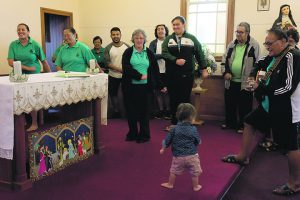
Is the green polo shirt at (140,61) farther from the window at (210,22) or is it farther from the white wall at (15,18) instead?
the white wall at (15,18)

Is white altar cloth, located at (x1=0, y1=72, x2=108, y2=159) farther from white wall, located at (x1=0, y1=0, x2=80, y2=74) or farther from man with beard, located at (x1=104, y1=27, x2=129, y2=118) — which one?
white wall, located at (x1=0, y1=0, x2=80, y2=74)

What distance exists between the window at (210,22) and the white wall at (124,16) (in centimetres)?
31

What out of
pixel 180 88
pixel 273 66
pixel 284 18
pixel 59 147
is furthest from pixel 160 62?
pixel 273 66

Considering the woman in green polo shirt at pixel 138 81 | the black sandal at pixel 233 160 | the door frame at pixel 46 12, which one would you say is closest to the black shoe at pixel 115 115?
the woman in green polo shirt at pixel 138 81

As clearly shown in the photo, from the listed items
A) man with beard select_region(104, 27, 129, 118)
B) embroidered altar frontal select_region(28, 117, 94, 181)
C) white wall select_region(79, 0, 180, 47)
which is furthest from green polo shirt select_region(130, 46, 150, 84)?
white wall select_region(79, 0, 180, 47)

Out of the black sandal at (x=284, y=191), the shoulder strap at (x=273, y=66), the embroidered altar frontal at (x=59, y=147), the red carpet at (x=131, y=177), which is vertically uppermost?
the shoulder strap at (x=273, y=66)

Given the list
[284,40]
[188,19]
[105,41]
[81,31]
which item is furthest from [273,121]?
[81,31]

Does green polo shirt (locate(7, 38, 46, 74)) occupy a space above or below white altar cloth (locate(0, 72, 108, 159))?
above

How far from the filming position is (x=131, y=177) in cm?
317

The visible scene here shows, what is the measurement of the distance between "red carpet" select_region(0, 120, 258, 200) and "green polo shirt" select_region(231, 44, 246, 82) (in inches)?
37.9

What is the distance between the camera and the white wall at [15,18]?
536 centimetres

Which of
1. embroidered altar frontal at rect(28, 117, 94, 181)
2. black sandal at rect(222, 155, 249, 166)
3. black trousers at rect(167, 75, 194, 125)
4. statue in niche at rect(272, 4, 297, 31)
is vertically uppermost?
statue in niche at rect(272, 4, 297, 31)

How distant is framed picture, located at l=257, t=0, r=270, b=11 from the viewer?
5.32m

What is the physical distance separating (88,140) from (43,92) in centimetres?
88
